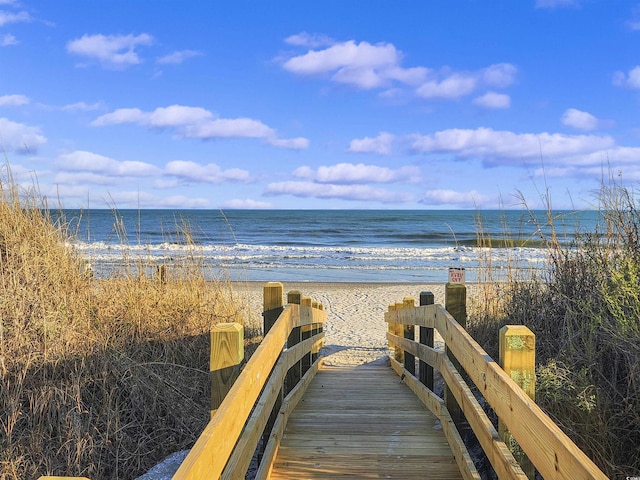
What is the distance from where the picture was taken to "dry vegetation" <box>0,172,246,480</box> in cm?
402

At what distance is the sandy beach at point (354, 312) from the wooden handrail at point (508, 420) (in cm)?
465

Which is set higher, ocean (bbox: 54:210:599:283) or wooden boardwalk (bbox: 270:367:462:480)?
ocean (bbox: 54:210:599:283)

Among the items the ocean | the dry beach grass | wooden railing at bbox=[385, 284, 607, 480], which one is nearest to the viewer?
wooden railing at bbox=[385, 284, 607, 480]

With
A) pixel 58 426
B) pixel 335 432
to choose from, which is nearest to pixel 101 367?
pixel 58 426

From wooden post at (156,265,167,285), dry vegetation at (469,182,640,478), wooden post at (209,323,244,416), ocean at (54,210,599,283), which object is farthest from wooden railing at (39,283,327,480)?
ocean at (54,210,599,283)

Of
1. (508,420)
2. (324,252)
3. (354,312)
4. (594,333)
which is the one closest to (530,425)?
(508,420)

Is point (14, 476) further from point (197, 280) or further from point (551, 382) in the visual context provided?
point (551, 382)

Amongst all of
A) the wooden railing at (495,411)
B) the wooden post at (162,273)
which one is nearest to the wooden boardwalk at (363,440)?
the wooden railing at (495,411)

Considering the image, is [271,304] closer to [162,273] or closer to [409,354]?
[162,273]

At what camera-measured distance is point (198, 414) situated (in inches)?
186

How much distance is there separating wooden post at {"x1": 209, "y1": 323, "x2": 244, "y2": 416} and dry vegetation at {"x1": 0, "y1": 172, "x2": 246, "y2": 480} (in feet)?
6.32

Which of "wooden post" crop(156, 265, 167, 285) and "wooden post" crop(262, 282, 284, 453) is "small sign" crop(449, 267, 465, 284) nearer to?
"wooden post" crop(262, 282, 284, 453)

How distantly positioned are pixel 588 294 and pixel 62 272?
198 inches

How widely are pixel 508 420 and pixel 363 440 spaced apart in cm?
170
